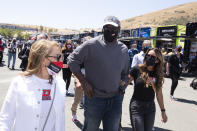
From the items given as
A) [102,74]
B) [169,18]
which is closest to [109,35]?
[102,74]

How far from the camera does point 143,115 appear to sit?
9.94 ft

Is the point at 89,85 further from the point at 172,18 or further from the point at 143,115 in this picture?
the point at 172,18

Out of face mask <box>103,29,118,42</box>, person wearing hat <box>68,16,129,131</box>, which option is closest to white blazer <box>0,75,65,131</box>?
person wearing hat <box>68,16,129,131</box>

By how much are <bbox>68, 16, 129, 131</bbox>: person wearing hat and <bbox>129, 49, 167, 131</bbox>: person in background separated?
40cm

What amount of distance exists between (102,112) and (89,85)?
0.40m

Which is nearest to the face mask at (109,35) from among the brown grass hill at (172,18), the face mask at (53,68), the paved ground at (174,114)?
the face mask at (53,68)

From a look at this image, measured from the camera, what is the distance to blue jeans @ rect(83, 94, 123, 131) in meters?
2.65

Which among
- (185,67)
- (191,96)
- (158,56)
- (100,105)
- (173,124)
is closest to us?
(100,105)

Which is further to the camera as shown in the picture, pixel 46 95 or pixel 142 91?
pixel 142 91

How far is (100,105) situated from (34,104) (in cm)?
109

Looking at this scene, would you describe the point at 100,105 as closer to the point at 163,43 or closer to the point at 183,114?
the point at 183,114

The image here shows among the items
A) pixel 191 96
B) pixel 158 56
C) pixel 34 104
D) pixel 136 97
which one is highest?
pixel 158 56

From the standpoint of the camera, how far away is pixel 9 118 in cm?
170

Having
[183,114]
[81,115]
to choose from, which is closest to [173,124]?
[183,114]
